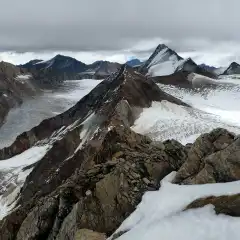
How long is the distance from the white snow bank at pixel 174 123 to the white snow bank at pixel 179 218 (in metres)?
37.5

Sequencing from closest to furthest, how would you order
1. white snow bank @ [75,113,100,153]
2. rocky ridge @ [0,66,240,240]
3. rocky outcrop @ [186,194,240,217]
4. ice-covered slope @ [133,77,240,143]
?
rocky outcrop @ [186,194,240,217], rocky ridge @ [0,66,240,240], ice-covered slope @ [133,77,240,143], white snow bank @ [75,113,100,153]

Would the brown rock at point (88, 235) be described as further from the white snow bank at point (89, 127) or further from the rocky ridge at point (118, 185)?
the white snow bank at point (89, 127)

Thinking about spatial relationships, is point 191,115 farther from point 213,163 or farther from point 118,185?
point 118,185

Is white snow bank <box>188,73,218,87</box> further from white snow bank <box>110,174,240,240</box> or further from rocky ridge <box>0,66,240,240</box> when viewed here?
white snow bank <box>110,174,240,240</box>

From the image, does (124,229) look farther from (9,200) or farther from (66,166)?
(9,200)

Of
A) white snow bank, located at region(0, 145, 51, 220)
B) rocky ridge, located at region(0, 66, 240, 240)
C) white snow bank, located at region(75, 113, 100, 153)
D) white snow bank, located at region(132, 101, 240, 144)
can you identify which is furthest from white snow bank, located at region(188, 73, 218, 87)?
rocky ridge, located at region(0, 66, 240, 240)

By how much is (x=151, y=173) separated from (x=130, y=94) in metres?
63.4

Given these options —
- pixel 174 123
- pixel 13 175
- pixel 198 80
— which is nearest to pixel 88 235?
pixel 174 123

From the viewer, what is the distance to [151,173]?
25.6m

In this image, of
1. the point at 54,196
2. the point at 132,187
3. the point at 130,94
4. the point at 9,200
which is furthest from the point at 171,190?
the point at 130,94

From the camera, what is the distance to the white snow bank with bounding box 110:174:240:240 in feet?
59.2

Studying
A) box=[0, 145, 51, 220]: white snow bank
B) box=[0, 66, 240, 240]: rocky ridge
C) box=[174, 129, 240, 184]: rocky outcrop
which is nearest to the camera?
box=[0, 66, 240, 240]: rocky ridge

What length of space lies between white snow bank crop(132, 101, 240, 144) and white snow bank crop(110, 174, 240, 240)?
37459 millimetres

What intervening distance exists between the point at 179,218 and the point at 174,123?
168 ft
